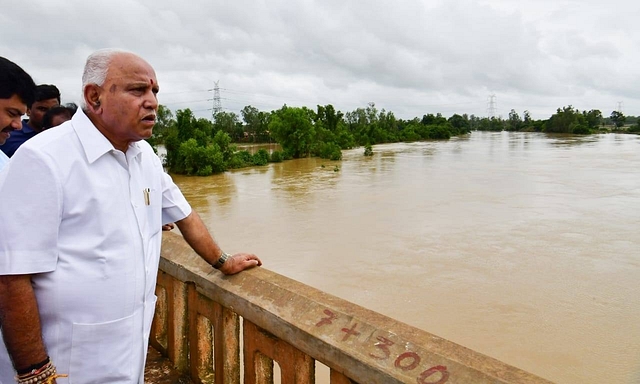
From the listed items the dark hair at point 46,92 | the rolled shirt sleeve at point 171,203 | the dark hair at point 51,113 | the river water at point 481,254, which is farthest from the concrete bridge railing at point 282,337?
the river water at point 481,254

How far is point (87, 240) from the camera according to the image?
126 centimetres

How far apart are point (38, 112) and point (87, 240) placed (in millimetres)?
2210

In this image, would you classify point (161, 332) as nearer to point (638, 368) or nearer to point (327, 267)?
point (638, 368)

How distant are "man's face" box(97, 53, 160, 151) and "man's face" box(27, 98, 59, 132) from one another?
1.92 metres

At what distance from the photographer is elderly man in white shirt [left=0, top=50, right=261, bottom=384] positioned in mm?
1174

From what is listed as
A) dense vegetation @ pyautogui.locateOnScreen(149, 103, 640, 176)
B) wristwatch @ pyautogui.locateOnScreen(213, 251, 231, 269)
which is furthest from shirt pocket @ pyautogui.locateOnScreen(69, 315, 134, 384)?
dense vegetation @ pyautogui.locateOnScreen(149, 103, 640, 176)

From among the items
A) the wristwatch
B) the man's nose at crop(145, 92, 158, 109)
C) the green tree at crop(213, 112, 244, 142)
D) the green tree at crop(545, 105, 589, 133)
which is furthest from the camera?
the green tree at crop(545, 105, 589, 133)

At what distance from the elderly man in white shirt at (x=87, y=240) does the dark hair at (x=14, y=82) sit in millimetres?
402

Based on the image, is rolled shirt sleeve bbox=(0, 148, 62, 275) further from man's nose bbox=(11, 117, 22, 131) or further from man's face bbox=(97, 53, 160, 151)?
man's nose bbox=(11, 117, 22, 131)

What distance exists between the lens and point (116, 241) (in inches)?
51.6

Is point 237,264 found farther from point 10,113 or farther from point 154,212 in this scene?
point 10,113

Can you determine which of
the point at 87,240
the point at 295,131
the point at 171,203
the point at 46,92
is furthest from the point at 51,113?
the point at 295,131

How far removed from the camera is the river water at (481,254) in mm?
8250

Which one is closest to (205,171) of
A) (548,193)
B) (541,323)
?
(548,193)
